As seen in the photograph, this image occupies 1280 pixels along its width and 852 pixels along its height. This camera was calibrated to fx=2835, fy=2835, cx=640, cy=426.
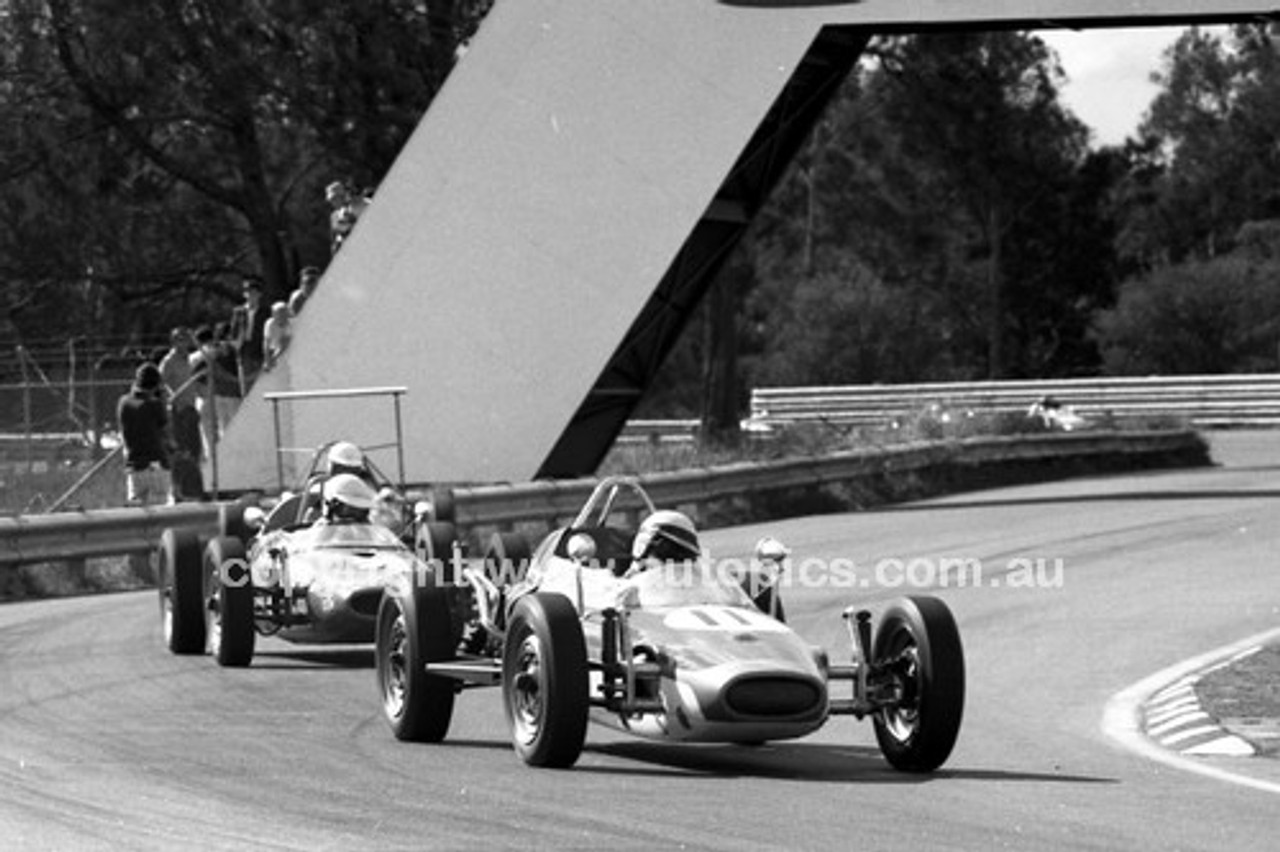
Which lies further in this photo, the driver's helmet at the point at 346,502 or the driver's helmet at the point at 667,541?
the driver's helmet at the point at 346,502

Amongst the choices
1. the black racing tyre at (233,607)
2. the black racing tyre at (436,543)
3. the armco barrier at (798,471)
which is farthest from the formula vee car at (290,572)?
the armco barrier at (798,471)

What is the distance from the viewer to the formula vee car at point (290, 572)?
1766cm

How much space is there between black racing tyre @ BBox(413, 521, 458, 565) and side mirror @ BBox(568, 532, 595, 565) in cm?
443

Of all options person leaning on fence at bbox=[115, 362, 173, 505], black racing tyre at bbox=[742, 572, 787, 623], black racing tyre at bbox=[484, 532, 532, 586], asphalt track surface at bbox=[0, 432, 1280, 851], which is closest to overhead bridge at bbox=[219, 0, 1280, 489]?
person leaning on fence at bbox=[115, 362, 173, 505]

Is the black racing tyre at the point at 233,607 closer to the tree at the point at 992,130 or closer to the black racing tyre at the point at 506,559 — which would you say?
the black racing tyre at the point at 506,559

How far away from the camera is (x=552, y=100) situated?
29.1 metres

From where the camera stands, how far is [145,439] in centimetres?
2739

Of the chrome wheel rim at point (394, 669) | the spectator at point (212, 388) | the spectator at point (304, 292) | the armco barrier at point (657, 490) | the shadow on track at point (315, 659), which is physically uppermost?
the spectator at point (304, 292)

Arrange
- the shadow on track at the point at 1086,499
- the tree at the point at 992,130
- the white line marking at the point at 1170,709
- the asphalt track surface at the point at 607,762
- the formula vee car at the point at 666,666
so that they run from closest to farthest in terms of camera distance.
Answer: the asphalt track surface at the point at 607,762 → the formula vee car at the point at 666,666 → the white line marking at the point at 1170,709 → the shadow on track at the point at 1086,499 → the tree at the point at 992,130

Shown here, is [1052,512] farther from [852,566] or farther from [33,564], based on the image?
[33,564]

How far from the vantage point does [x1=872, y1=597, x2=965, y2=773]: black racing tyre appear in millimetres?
12383

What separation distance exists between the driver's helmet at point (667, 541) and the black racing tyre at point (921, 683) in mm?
1165

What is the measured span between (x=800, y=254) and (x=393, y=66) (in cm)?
5563

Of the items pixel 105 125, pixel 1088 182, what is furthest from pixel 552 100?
pixel 1088 182
